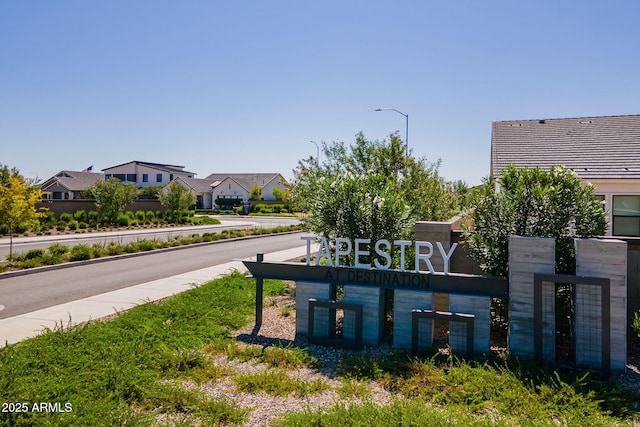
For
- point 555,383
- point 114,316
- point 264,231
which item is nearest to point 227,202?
point 264,231

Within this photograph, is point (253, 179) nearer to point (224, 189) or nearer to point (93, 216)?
point (224, 189)

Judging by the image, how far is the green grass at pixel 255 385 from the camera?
4551 mm

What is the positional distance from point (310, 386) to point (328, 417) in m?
1.04

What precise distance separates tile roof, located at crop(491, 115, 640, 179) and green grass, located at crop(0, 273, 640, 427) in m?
11.7

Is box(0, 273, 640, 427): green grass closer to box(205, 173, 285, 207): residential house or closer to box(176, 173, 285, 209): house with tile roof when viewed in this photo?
box(205, 173, 285, 207): residential house

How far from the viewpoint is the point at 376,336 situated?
23.8 feet

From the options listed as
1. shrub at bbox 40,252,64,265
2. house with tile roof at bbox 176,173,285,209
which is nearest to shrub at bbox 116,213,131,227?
shrub at bbox 40,252,64,265

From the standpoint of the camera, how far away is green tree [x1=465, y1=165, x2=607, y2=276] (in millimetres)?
6949

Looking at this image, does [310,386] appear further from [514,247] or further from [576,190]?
[576,190]

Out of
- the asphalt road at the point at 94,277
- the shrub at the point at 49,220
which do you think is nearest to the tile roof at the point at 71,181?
the shrub at the point at 49,220

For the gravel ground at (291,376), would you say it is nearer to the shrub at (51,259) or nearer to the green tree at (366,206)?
the green tree at (366,206)

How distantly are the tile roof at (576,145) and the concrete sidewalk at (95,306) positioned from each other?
11888 millimetres

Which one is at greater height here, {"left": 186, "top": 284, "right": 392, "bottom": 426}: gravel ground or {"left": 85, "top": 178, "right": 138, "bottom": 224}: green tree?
{"left": 85, "top": 178, "right": 138, "bottom": 224}: green tree

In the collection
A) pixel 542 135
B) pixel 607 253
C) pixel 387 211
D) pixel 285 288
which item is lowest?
pixel 285 288
